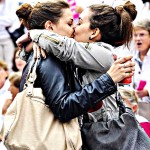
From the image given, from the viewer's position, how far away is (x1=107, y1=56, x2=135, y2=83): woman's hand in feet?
11.3

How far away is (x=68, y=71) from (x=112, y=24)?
0.43 metres

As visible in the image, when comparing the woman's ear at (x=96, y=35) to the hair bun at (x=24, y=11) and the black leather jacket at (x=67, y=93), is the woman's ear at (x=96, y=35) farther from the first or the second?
the hair bun at (x=24, y=11)

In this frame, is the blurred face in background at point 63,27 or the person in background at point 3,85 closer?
the blurred face in background at point 63,27

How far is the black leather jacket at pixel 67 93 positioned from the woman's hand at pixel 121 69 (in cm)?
3

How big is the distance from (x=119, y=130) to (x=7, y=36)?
5806 millimetres

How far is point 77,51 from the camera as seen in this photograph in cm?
353

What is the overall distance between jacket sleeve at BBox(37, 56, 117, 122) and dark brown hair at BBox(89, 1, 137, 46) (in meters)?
0.37

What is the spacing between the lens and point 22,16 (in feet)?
12.9

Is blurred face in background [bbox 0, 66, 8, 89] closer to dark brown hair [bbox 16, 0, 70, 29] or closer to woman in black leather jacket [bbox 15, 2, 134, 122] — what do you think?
dark brown hair [bbox 16, 0, 70, 29]

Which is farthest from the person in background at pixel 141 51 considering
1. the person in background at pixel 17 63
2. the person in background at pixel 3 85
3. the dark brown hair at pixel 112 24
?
the dark brown hair at pixel 112 24

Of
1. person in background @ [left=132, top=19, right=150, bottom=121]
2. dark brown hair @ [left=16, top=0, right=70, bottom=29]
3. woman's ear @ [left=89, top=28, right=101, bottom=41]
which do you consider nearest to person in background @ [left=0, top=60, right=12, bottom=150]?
person in background @ [left=132, top=19, right=150, bottom=121]

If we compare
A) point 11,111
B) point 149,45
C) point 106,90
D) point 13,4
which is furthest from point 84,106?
point 13,4

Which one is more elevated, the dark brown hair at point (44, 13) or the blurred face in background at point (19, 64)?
the dark brown hair at point (44, 13)

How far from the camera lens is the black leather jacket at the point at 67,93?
3.40m
